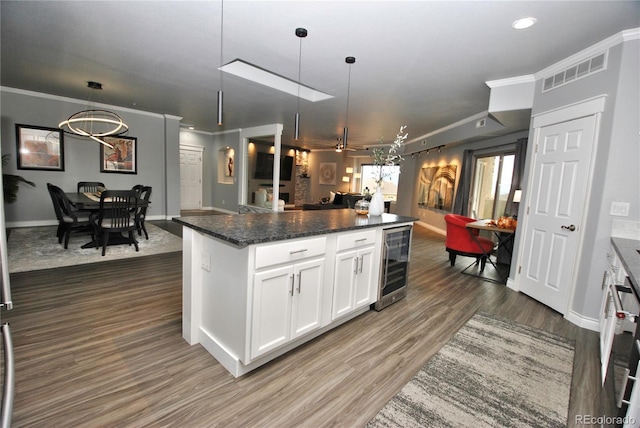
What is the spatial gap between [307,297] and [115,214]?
3.83 metres

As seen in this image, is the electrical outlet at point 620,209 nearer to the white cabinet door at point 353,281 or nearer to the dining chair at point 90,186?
the white cabinet door at point 353,281

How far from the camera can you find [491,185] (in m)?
6.50

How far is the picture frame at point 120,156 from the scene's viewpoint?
6.98 meters

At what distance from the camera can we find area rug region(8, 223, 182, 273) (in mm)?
3961

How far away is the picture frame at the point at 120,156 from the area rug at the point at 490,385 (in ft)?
25.7

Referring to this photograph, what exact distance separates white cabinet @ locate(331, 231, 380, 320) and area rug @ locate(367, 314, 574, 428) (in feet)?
2.56

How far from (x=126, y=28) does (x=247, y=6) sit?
4.73 feet

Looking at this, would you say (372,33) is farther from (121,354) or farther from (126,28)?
(121,354)

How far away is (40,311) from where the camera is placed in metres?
2.70

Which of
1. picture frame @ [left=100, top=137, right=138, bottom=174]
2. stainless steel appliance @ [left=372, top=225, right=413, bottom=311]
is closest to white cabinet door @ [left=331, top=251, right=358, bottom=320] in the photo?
stainless steel appliance @ [left=372, top=225, right=413, bottom=311]

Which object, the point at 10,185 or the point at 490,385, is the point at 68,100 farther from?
the point at 490,385

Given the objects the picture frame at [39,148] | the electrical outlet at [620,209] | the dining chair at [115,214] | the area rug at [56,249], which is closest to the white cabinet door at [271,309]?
the electrical outlet at [620,209]

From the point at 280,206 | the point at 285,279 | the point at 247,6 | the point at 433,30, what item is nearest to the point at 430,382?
the point at 285,279

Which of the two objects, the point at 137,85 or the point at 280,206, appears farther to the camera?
the point at 280,206
